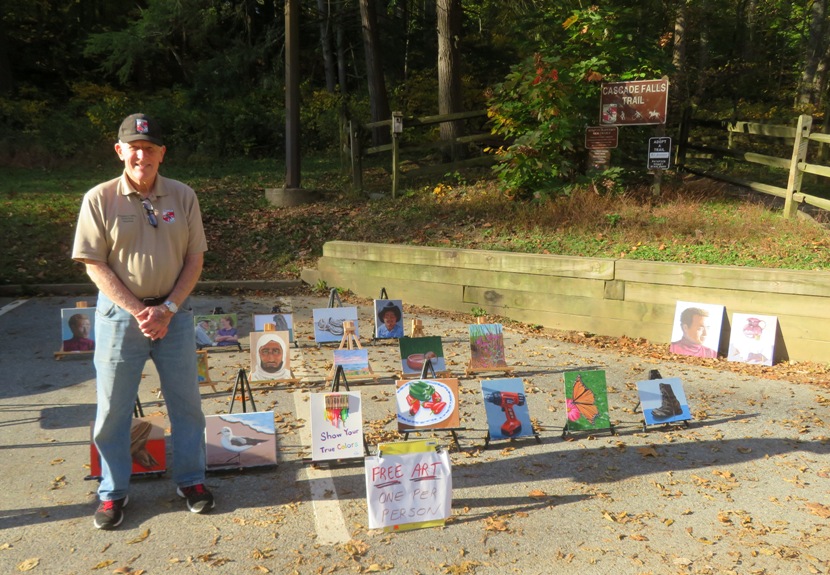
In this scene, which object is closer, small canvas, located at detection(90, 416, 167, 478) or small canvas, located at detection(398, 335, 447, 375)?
small canvas, located at detection(90, 416, 167, 478)

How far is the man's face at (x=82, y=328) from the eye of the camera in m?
7.71

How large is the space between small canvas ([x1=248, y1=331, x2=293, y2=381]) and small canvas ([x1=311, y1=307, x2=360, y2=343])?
1.26m

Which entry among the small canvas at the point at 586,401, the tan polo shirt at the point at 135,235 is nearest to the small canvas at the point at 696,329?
the small canvas at the point at 586,401

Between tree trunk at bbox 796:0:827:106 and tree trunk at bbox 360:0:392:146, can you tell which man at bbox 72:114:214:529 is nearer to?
tree trunk at bbox 360:0:392:146

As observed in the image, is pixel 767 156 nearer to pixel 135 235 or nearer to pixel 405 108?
pixel 135 235

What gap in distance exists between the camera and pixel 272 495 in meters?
4.59

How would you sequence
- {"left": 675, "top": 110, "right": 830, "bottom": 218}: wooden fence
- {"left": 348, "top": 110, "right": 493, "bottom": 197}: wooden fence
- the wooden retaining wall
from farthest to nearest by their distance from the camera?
1. {"left": 348, "top": 110, "right": 493, "bottom": 197}: wooden fence
2. {"left": 675, "top": 110, "right": 830, "bottom": 218}: wooden fence
3. the wooden retaining wall

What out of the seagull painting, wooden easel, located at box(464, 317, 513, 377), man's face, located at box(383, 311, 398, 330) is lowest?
wooden easel, located at box(464, 317, 513, 377)

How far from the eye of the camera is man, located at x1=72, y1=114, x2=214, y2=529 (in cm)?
385

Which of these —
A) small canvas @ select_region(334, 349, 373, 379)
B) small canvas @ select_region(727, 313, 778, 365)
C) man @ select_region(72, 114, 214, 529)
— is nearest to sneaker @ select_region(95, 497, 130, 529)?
man @ select_region(72, 114, 214, 529)

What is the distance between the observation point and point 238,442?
491 cm

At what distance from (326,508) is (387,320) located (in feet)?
13.8

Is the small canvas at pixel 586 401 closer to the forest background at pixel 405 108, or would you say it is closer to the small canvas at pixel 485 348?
the small canvas at pixel 485 348

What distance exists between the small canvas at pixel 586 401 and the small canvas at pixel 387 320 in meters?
3.19
